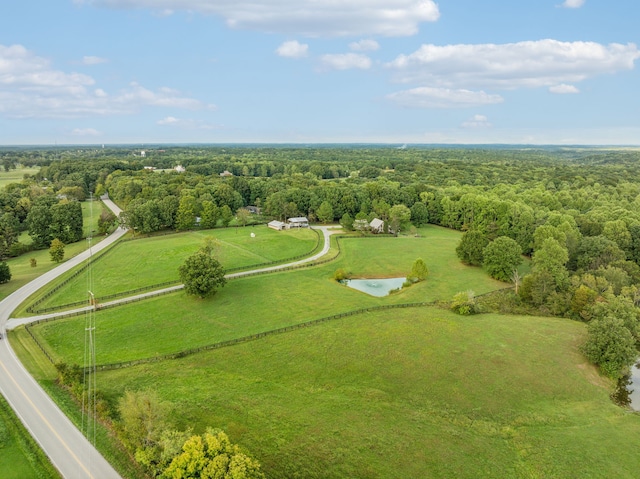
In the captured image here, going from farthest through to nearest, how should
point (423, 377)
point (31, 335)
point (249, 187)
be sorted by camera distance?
1. point (249, 187)
2. point (31, 335)
3. point (423, 377)

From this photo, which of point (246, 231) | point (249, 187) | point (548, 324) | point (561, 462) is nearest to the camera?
point (561, 462)

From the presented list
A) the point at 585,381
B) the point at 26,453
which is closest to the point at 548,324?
the point at 585,381

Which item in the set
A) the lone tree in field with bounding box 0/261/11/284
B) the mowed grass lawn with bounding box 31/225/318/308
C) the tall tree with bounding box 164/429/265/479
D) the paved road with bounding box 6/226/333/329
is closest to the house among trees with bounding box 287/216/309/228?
the mowed grass lawn with bounding box 31/225/318/308

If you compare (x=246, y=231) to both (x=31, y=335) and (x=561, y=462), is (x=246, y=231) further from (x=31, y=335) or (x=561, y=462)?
(x=561, y=462)

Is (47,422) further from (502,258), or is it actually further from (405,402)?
(502,258)

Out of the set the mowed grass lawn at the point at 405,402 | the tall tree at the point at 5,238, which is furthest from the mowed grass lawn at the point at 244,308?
the tall tree at the point at 5,238

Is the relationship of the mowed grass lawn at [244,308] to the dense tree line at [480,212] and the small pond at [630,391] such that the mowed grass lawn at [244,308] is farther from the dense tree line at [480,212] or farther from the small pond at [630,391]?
the small pond at [630,391]
